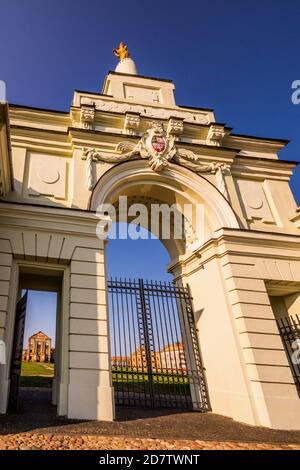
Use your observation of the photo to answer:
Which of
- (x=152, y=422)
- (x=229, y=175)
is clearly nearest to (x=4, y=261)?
(x=152, y=422)

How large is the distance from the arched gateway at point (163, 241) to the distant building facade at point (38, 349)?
2984 cm

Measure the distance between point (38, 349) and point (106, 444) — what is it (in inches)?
1470

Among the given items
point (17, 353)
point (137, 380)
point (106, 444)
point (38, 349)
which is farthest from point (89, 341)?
point (38, 349)

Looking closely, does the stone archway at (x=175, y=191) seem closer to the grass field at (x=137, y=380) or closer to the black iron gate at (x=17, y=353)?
the grass field at (x=137, y=380)

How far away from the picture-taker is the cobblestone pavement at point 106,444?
472cm

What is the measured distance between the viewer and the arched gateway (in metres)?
8.00

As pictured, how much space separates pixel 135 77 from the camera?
14281 mm

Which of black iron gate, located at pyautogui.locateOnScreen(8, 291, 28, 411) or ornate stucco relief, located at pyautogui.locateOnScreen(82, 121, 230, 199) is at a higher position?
ornate stucco relief, located at pyautogui.locateOnScreen(82, 121, 230, 199)

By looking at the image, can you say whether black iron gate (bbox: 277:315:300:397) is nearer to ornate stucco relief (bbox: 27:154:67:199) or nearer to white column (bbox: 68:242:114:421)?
white column (bbox: 68:242:114:421)

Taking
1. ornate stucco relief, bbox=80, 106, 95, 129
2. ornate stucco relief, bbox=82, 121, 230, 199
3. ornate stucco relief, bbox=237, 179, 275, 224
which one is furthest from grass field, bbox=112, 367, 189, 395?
ornate stucco relief, bbox=80, 106, 95, 129

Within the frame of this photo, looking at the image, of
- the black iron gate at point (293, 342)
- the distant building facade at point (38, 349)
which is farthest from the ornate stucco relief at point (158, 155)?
the distant building facade at point (38, 349)

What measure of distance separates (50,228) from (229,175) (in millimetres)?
6818

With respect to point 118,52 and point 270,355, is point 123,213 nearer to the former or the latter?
point 270,355

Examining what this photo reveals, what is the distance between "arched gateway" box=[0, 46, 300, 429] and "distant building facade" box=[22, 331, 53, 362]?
97.9 ft
